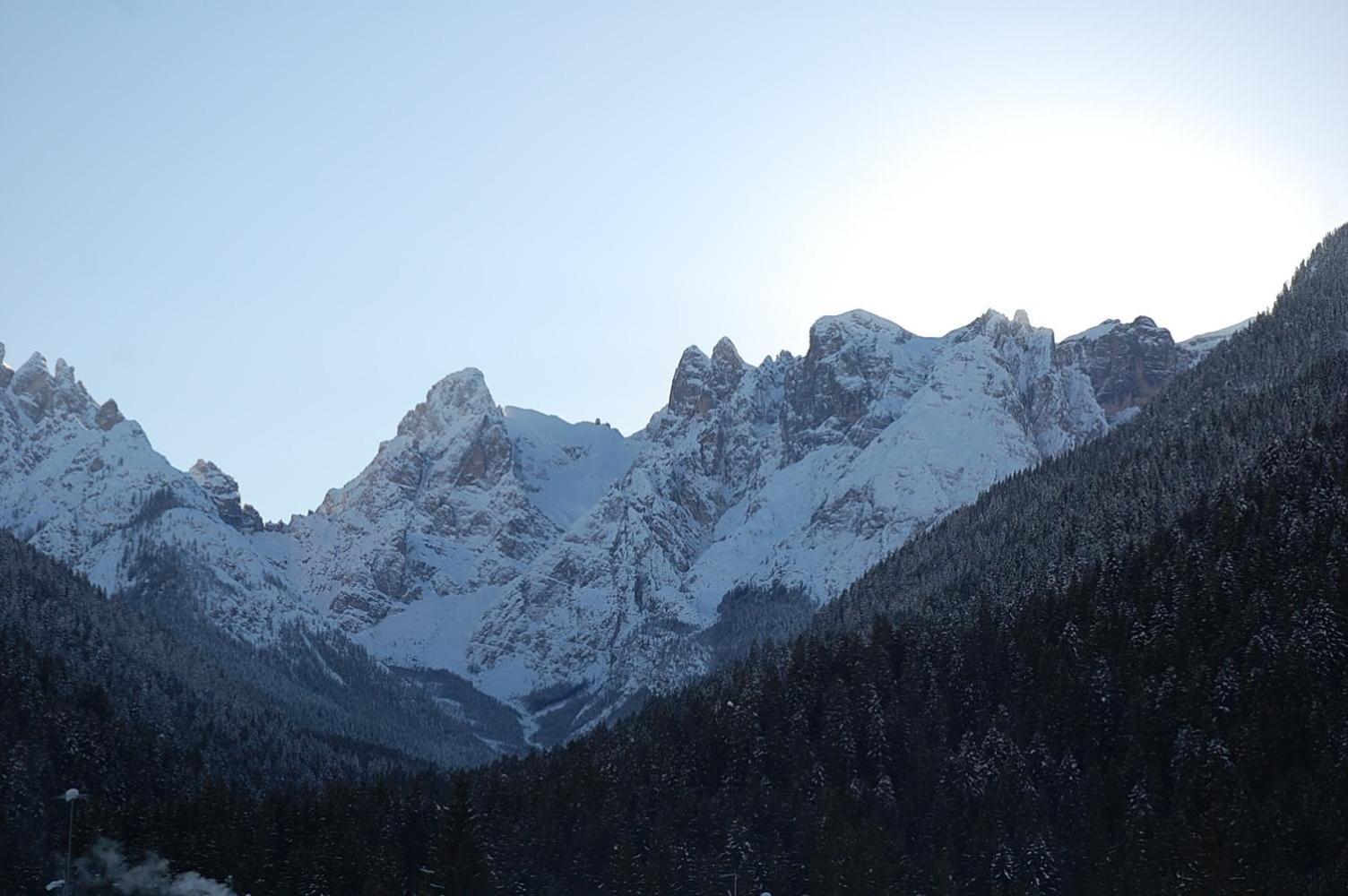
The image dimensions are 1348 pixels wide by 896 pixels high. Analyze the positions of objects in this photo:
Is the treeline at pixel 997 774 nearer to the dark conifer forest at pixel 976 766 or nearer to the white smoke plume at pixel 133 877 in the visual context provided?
the dark conifer forest at pixel 976 766

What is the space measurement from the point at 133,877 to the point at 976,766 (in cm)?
6564

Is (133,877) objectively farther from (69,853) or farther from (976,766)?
(976,766)

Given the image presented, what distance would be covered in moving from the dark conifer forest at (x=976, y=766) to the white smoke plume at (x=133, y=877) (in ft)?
9.47

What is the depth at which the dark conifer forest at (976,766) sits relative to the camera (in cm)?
12125

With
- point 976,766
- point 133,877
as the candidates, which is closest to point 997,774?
point 976,766

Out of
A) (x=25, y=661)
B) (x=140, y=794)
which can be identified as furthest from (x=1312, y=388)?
(x=25, y=661)

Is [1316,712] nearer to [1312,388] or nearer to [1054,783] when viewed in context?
[1054,783]

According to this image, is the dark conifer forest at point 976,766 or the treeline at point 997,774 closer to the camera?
the treeline at point 997,774

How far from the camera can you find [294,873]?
130m

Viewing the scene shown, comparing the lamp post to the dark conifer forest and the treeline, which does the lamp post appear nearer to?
the dark conifer forest

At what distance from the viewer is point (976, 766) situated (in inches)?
5517

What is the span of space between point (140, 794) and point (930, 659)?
83.9 meters

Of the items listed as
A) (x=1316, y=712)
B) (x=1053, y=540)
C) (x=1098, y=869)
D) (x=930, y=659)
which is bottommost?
Result: (x=1098, y=869)

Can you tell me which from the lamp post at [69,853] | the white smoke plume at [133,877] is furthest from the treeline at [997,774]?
the lamp post at [69,853]
